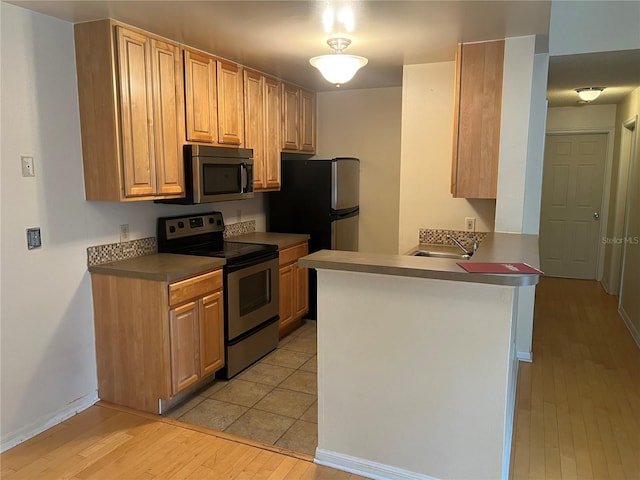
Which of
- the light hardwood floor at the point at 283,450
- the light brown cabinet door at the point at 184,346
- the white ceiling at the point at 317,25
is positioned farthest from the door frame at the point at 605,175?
the light brown cabinet door at the point at 184,346

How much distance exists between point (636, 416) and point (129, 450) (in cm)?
303

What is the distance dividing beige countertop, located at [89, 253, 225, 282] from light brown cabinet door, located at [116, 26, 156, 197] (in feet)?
1.51

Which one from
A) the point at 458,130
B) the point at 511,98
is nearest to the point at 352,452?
the point at 458,130

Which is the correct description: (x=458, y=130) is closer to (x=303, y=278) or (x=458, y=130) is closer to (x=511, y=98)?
(x=511, y=98)

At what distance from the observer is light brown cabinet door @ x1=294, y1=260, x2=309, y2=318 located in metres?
4.44

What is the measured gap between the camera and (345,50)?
10.9 ft

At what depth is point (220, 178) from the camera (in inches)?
139

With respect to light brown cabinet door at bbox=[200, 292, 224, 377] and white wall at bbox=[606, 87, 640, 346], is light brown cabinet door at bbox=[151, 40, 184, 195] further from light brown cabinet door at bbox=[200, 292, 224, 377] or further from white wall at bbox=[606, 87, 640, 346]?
white wall at bbox=[606, 87, 640, 346]

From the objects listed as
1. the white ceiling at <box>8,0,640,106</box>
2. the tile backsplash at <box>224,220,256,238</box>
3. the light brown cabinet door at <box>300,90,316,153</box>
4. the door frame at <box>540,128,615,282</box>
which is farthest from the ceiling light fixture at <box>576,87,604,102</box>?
the tile backsplash at <box>224,220,256,238</box>

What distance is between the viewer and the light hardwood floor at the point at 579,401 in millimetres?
2467

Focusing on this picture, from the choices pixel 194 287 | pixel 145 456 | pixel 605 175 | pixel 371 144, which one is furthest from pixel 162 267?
pixel 605 175

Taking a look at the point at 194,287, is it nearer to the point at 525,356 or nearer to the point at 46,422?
the point at 46,422

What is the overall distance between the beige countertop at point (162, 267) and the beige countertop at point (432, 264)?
38.3 inches

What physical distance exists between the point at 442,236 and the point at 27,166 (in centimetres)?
286
